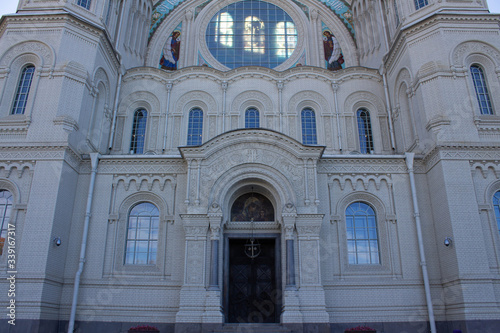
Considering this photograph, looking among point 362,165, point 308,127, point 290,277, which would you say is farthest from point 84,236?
point 362,165

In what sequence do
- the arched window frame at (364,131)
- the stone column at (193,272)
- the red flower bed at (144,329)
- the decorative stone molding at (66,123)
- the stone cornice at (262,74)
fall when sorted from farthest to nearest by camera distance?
the stone cornice at (262,74)
the arched window frame at (364,131)
the decorative stone molding at (66,123)
the red flower bed at (144,329)
the stone column at (193,272)

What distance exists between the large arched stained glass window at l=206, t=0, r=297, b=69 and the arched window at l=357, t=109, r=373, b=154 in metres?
6.63

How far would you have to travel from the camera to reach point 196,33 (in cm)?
2725

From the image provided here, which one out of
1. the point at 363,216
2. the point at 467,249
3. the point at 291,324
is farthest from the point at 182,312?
the point at 467,249

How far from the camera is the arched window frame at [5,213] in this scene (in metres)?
16.9

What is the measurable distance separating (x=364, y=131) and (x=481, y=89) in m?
5.92

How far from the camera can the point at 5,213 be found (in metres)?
17.4

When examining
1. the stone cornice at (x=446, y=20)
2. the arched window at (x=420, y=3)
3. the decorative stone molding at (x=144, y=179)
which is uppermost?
the arched window at (x=420, y=3)

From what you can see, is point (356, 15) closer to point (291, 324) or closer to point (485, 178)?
point (485, 178)

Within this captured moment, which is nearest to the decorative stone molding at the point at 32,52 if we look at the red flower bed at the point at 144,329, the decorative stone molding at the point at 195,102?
the decorative stone molding at the point at 195,102

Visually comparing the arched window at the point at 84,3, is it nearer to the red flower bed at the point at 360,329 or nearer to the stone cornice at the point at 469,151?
the stone cornice at the point at 469,151

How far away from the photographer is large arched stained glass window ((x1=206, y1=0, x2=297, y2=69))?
26.6 meters

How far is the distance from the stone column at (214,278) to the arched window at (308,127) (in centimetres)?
734

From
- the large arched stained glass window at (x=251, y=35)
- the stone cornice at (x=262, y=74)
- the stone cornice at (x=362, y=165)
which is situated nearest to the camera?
the stone cornice at (x=362, y=165)
